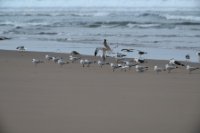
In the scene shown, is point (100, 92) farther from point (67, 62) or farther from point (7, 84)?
point (67, 62)

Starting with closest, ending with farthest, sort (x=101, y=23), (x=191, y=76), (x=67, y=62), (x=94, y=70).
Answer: (x=191, y=76) < (x=94, y=70) < (x=67, y=62) < (x=101, y=23)

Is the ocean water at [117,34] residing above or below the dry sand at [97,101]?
below

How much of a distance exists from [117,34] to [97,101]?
7.43 metres

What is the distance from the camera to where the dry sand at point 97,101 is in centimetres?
231

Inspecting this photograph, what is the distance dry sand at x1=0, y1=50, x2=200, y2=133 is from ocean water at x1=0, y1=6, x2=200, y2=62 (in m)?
0.68

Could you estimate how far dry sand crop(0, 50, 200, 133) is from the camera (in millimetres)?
2307

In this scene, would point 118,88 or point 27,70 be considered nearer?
point 118,88

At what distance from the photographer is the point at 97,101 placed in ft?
9.72

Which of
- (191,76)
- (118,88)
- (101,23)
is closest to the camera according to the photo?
(118,88)

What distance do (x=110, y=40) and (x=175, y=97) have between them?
229 inches

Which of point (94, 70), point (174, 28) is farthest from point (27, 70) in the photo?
point (174, 28)

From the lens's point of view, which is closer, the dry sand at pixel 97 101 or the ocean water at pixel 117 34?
the dry sand at pixel 97 101

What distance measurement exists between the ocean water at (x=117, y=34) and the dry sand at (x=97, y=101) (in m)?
0.68

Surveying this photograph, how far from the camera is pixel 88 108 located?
8.89 ft
